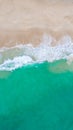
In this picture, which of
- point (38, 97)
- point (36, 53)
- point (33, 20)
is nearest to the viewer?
point (38, 97)

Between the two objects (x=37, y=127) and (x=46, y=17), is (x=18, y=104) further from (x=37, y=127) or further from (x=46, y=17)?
(x=46, y=17)

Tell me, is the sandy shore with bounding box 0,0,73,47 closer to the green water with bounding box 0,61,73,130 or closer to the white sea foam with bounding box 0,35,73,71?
the white sea foam with bounding box 0,35,73,71

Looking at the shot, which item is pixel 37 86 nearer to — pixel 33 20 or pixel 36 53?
pixel 36 53

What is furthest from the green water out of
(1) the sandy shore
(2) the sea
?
(1) the sandy shore

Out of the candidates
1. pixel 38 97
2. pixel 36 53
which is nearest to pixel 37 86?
pixel 38 97

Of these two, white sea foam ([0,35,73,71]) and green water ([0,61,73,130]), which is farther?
white sea foam ([0,35,73,71])

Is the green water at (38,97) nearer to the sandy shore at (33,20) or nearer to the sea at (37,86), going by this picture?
the sea at (37,86)

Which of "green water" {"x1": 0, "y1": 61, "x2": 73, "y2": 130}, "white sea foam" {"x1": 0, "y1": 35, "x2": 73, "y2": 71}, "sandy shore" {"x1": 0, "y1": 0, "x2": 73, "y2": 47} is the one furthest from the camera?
"sandy shore" {"x1": 0, "y1": 0, "x2": 73, "y2": 47}
